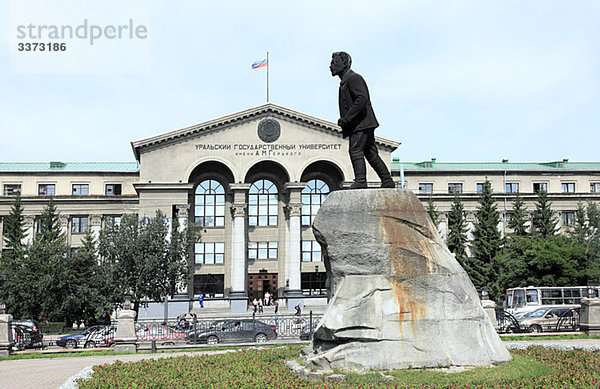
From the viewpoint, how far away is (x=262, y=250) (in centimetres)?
5844

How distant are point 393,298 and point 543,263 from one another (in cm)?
4416

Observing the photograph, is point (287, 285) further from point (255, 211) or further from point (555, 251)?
point (555, 251)

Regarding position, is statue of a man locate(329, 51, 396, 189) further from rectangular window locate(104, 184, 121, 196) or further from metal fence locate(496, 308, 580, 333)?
rectangular window locate(104, 184, 121, 196)

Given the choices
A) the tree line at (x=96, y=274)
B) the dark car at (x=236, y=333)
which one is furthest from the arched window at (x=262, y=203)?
the dark car at (x=236, y=333)

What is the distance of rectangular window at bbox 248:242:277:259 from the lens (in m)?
58.2

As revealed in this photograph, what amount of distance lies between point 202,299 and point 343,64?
45.2 metres

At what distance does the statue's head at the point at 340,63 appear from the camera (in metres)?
12.7

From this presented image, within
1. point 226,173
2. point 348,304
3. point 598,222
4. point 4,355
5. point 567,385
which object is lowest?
point 4,355

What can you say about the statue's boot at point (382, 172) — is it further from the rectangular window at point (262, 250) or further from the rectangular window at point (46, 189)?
the rectangular window at point (46, 189)

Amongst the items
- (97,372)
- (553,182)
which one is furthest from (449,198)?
(97,372)

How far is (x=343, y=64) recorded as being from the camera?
1268 centimetres

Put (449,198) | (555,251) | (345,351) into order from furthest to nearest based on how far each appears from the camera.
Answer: (449,198)
(555,251)
(345,351)

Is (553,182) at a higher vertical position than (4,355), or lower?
higher

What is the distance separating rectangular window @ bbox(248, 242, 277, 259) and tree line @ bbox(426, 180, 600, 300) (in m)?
16.1
